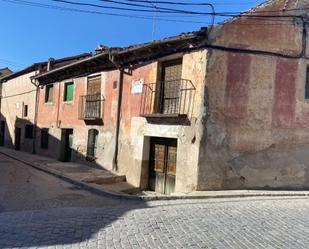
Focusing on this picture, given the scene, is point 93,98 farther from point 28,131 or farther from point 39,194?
point 28,131

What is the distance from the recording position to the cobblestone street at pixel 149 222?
5398mm

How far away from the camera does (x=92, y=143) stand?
15.9m

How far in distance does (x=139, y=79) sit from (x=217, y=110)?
144 inches

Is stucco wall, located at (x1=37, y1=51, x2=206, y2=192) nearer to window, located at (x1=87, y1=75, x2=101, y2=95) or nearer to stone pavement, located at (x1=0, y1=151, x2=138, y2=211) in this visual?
window, located at (x1=87, y1=75, x2=101, y2=95)

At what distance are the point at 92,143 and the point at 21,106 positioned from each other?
10.0 m

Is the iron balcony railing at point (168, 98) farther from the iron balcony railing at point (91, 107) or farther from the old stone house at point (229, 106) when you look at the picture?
the iron balcony railing at point (91, 107)

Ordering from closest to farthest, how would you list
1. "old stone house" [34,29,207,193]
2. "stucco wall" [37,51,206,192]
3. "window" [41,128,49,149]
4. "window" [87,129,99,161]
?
"stucco wall" [37,51,206,192] → "old stone house" [34,29,207,193] → "window" [87,129,99,161] → "window" [41,128,49,149]

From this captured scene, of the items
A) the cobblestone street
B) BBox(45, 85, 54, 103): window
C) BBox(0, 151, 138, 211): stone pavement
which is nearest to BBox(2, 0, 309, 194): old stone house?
the cobblestone street

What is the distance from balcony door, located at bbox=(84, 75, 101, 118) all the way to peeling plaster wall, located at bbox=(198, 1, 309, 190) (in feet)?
20.9

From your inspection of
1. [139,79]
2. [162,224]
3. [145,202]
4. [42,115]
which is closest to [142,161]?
[139,79]

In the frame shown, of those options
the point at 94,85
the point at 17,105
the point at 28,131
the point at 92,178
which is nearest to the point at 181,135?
the point at 92,178

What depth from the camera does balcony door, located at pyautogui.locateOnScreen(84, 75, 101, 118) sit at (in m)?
15.3

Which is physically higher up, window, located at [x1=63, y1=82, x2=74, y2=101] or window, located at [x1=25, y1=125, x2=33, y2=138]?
window, located at [x1=63, y1=82, x2=74, y2=101]

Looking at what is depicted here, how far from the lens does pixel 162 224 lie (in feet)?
20.7
